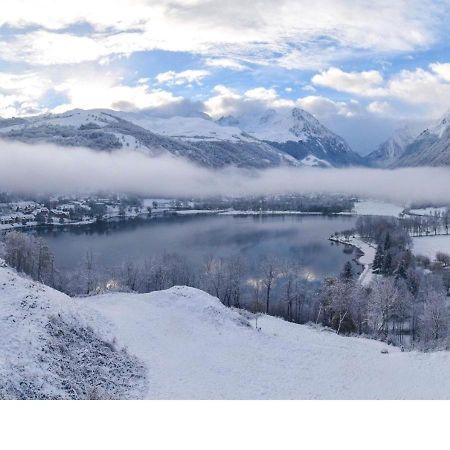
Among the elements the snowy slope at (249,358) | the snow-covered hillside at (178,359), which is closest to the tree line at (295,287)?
the snowy slope at (249,358)

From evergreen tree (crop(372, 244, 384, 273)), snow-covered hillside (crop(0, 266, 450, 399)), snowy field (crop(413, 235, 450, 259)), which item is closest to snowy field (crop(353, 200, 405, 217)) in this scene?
snowy field (crop(413, 235, 450, 259))

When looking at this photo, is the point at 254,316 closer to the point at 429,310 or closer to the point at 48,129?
the point at 429,310

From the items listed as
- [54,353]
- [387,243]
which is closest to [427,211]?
[387,243]

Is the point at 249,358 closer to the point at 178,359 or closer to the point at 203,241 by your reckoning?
the point at 178,359

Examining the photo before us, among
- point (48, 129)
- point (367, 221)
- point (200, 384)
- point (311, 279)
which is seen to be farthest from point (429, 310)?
point (48, 129)

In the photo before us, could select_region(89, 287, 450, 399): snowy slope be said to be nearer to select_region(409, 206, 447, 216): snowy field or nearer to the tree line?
the tree line
